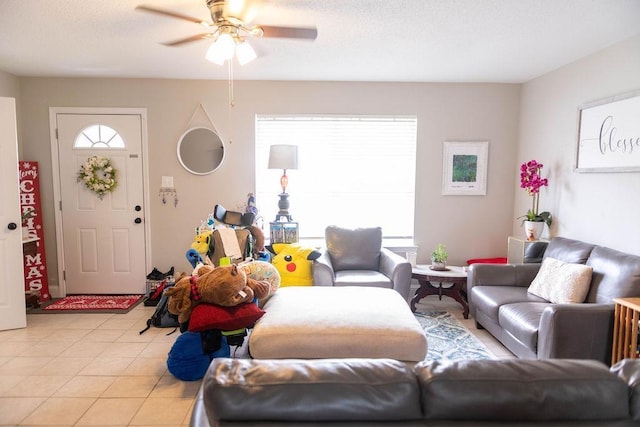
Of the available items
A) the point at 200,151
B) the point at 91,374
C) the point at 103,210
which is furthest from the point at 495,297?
the point at 103,210

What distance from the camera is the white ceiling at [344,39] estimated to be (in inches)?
96.0

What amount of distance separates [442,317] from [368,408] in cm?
317

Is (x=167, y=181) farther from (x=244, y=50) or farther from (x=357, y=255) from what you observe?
(x=244, y=50)

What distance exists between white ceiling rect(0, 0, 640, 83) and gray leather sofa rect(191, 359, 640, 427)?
220 centimetres

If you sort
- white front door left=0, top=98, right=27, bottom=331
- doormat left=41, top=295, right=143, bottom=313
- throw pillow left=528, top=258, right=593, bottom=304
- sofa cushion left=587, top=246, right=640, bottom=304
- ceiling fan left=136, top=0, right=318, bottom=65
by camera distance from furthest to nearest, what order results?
doormat left=41, top=295, right=143, bottom=313, white front door left=0, top=98, right=27, bottom=331, throw pillow left=528, top=258, right=593, bottom=304, sofa cushion left=587, top=246, right=640, bottom=304, ceiling fan left=136, top=0, right=318, bottom=65

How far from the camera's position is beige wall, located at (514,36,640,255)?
2936 mm

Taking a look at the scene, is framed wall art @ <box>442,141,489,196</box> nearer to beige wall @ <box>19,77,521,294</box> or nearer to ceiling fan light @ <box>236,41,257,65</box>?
beige wall @ <box>19,77,521,294</box>

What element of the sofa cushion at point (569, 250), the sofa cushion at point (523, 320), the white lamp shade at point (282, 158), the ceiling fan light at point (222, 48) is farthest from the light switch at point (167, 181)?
the sofa cushion at point (569, 250)

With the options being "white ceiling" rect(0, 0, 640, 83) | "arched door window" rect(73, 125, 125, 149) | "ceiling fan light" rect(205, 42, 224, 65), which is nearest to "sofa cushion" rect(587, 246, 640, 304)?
"white ceiling" rect(0, 0, 640, 83)

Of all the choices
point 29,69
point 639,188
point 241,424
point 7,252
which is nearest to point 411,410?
point 241,424

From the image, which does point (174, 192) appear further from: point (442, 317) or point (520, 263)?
point (520, 263)

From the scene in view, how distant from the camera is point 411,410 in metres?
0.96

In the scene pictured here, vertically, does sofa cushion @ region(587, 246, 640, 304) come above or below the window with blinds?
below

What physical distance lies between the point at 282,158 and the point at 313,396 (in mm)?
3259
